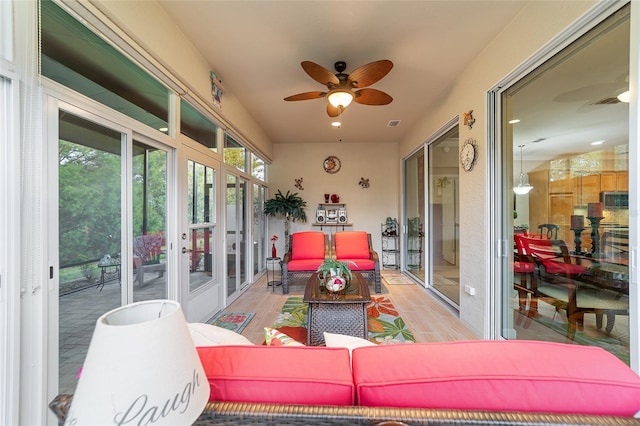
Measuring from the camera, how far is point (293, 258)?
4559mm

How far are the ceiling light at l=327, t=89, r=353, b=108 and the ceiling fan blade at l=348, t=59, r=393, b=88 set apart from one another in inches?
3.8

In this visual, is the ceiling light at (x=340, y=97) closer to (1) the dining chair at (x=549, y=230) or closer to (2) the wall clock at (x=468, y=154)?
(2) the wall clock at (x=468, y=154)

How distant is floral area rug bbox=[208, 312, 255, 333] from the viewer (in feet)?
9.37

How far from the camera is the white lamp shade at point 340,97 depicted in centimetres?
254

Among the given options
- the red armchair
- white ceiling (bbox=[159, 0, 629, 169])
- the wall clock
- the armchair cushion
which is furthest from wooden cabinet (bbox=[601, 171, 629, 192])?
the armchair cushion

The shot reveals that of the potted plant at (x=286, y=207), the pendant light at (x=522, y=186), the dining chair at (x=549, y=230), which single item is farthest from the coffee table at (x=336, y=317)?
the potted plant at (x=286, y=207)

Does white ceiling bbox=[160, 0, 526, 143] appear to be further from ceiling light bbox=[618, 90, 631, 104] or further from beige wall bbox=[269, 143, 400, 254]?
beige wall bbox=[269, 143, 400, 254]

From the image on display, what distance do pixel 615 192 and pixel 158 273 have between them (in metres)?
3.26

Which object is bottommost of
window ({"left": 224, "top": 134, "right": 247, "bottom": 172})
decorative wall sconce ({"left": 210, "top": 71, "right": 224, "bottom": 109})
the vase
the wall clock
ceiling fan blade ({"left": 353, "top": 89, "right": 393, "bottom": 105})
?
the vase

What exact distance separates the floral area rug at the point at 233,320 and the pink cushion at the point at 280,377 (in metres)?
2.24

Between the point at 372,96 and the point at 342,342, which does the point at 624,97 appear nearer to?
the point at 372,96

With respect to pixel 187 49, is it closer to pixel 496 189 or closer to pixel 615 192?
pixel 496 189

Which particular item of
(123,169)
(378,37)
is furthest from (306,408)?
(378,37)

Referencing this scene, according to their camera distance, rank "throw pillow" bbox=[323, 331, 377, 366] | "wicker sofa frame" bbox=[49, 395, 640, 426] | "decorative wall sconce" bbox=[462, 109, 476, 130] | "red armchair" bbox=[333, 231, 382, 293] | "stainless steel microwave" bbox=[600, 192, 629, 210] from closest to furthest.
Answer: "wicker sofa frame" bbox=[49, 395, 640, 426]
"throw pillow" bbox=[323, 331, 377, 366]
"stainless steel microwave" bbox=[600, 192, 629, 210]
"decorative wall sconce" bbox=[462, 109, 476, 130]
"red armchair" bbox=[333, 231, 382, 293]
